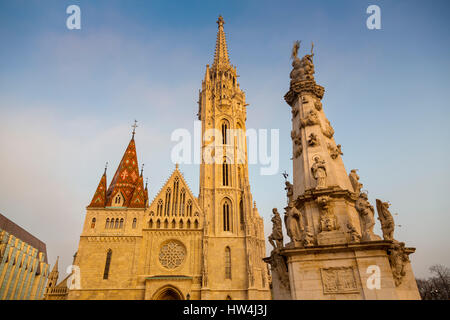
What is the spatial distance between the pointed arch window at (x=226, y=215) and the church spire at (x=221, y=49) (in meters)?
21.8

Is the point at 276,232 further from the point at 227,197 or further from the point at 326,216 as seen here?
the point at 227,197

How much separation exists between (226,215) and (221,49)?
27234 millimetres

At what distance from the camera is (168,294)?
2431 centimetres

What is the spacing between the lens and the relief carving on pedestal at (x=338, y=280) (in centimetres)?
630

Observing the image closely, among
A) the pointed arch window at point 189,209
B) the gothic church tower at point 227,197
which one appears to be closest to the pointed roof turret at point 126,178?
the pointed arch window at point 189,209

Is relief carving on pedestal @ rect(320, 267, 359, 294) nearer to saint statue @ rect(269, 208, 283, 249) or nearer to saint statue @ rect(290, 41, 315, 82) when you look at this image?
saint statue @ rect(269, 208, 283, 249)

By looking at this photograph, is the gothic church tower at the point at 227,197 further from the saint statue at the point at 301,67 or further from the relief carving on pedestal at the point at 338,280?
the saint statue at the point at 301,67

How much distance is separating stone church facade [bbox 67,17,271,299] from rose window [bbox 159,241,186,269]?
0.30 ft

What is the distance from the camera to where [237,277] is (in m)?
25.4

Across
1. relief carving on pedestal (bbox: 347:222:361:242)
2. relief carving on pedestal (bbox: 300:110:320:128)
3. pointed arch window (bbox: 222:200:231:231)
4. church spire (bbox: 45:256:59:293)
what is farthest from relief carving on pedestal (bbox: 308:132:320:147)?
church spire (bbox: 45:256:59:293)

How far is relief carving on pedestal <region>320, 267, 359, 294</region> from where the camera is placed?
630cm

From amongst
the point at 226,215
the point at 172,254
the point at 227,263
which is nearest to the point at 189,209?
the point at 226,215
